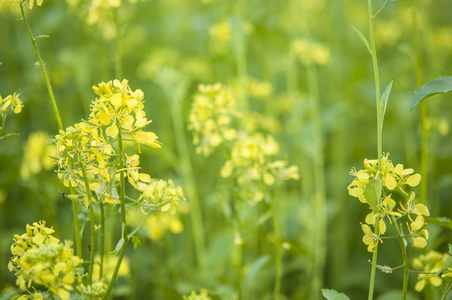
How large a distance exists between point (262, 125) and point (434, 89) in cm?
129

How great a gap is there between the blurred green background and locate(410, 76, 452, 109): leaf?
18.3 inches

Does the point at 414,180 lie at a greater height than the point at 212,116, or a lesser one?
lesser

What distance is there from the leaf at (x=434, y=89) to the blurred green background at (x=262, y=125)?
47 centimetres

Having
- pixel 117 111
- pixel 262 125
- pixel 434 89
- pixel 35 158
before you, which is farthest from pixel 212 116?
pixel 35 158

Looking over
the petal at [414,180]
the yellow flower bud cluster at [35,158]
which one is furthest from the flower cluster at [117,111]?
the yellow flower bud cluster at [35,158]

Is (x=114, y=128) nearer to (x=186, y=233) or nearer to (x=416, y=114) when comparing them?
(x=186, y=233)

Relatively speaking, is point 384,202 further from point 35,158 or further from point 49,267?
point 35,158

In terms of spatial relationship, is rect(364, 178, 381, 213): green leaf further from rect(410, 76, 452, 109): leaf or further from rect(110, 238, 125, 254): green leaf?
rect(110, 238, 125, 254): green leaf

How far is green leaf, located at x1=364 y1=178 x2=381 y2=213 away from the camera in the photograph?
914 mm

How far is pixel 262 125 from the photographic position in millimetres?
2357

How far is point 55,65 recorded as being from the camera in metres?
3.14

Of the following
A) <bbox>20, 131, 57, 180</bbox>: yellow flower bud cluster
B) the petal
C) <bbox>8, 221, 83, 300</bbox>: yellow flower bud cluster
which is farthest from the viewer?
<bbox>20, 131, 57, 180</bbox>: yellow flower bud cluster

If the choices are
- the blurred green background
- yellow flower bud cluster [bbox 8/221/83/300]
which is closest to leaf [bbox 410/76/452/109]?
the blurred green background

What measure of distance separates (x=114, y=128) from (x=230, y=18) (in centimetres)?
137
